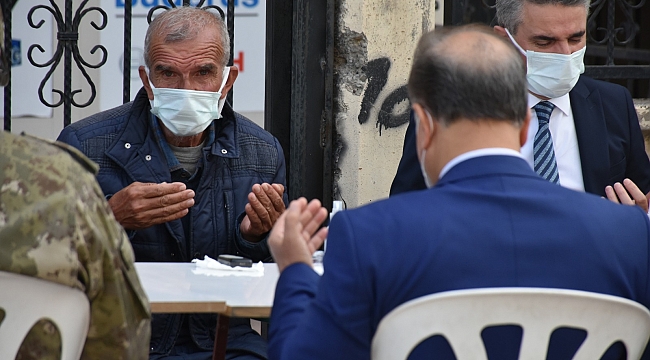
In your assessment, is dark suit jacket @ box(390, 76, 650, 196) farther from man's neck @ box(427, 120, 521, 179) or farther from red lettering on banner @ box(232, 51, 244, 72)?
red lettering on banner @ box(232, 51, 244, 72)

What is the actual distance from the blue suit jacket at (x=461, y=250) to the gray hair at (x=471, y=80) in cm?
10

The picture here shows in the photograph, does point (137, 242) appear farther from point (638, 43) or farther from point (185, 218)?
point (638, 43)

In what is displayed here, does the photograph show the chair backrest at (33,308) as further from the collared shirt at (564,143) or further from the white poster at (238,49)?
the white poster at (238,49)

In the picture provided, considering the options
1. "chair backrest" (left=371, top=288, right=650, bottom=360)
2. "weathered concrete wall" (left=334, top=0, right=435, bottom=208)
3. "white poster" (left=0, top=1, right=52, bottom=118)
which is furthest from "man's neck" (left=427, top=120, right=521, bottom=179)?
"white poster" (left=0, top=1, right=52, bottom=118)

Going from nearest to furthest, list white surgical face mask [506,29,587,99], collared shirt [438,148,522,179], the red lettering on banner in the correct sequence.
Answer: collared shirt [438,148,522,179] < white surgical face mask [506,29,587,99] < the red lettering on banner

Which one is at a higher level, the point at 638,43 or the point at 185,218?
the point at 638,43

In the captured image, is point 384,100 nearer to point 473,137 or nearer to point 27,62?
point 473,137

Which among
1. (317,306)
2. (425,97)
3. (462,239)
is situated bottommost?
(317,306)

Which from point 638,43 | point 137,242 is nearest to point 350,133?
point 137,242

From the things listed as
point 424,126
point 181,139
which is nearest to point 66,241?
point 424,126

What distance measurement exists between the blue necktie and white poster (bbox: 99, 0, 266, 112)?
333cm

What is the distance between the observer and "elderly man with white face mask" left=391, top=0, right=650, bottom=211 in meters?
→ 3.32

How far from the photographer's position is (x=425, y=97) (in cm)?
183

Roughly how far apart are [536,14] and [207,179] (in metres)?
1.35
